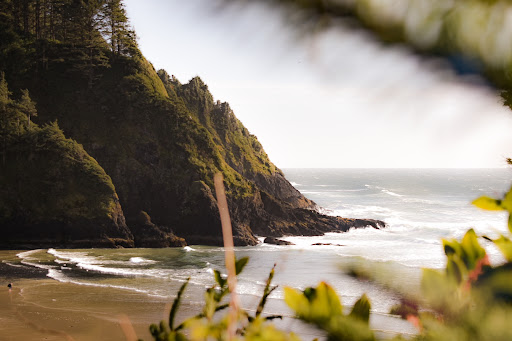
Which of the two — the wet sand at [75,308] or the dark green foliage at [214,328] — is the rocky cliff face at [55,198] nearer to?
the wet sand at [75,308]

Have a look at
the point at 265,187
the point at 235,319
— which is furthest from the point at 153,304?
the point at 265,187

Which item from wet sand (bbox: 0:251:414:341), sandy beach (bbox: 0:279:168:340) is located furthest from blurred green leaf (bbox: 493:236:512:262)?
wet sand (bbox: 0:251:414:341)

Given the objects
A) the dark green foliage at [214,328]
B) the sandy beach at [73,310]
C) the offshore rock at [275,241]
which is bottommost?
the sandy beach at [73,310]

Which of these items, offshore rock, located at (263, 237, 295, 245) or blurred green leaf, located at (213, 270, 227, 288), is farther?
offshore rock, located at (263, 237, 295, 245)

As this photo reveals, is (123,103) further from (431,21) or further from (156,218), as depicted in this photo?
(431,21)

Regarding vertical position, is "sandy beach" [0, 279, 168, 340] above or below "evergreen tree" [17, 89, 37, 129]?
below

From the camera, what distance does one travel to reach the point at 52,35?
4491 cm

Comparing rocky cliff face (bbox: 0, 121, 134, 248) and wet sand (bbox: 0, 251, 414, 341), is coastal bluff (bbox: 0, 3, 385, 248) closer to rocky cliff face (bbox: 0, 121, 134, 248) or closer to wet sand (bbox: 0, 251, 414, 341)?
rocky cliff face (bbox: 0, 121, 134, 248)

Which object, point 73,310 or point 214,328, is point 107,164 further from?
point 214,328

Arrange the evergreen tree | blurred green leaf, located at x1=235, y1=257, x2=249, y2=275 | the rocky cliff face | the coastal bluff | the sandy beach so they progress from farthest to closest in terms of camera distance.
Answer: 1. the evergreen tree
2. the coastal bluff
3. the rocky cliff face
4. the sandy beach
5. blurred green leaf, located at x1=235, y1=257, x2=249, y2=275

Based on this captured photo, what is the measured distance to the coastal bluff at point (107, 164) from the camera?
31406mm

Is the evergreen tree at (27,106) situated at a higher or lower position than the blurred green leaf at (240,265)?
higher

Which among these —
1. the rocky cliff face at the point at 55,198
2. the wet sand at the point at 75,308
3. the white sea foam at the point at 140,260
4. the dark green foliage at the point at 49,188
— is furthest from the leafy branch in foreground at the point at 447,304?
the dark green foliage at the point at 49,188

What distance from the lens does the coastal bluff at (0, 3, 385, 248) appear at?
3141 centimetres
